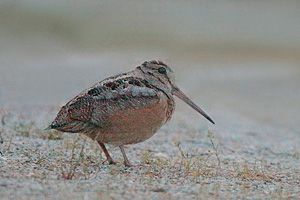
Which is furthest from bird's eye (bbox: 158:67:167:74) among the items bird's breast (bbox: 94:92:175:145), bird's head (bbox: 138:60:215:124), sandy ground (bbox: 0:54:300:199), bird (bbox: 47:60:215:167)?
sandy ground (bbox: 0:54:300:199)

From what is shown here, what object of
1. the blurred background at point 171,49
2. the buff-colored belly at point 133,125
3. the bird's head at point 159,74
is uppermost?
the blurred background at point 171,49

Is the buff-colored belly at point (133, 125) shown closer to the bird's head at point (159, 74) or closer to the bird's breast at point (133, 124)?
the bird's breast at point (133, 124)

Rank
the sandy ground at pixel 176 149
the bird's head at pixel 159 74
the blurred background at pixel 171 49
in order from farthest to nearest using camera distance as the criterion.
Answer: the blurred background at pixel 171 49 < the bird's head at pixel 159 74 < the sandy ground at pixel 176 149

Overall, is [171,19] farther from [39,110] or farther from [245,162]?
[245,162]

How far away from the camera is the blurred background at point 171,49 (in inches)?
862

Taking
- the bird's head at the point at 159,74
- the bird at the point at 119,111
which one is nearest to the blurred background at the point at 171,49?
the bird's head at the point at 159,74

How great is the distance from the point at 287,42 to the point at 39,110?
1897 cm

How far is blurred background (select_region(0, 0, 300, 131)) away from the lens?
21891 millimetres

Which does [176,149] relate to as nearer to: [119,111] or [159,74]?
[159,74]

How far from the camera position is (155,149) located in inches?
489

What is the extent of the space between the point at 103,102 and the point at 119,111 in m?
0.21

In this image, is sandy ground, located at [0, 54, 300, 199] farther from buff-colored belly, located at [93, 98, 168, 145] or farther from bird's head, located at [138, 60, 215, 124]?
bird's head, located at [138, 60, 215, 124]

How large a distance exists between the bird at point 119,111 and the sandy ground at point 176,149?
12.1 inches

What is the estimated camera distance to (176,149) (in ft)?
41.4
